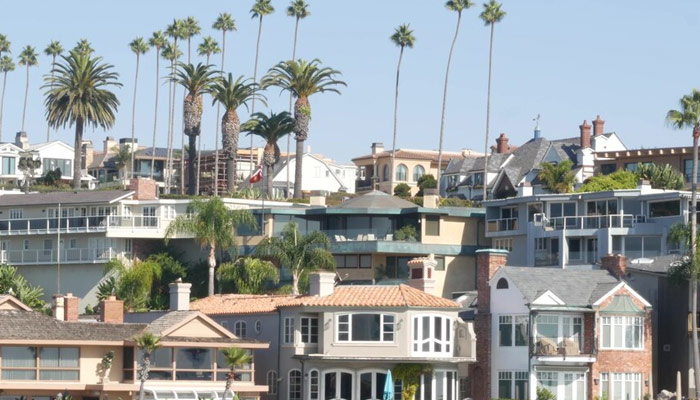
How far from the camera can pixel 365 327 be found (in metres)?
71.1

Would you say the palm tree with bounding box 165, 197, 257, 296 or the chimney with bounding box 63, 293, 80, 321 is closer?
the chimney with bounding box 63, 293, 80, 321

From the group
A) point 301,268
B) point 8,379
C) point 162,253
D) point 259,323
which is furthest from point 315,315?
point 162,253

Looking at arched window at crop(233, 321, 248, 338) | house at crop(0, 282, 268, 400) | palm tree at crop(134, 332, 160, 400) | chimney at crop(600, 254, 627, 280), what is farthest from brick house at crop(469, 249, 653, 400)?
palm tree at crop(134, 332, 160, 400)

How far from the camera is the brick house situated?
243ft

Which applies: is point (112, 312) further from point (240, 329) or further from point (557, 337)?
point (557, 337)

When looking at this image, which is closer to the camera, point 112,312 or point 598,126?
point 112,312

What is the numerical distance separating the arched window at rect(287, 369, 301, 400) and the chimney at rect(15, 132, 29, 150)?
92149mm

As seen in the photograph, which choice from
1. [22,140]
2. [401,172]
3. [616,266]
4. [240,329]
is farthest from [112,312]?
[22,140]

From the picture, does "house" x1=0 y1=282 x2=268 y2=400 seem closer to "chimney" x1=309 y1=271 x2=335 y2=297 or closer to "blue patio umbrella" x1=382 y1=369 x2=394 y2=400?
"chimney" x1=309 y1=271 x2=335 y2=297

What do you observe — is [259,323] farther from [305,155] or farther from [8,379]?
[305,155]

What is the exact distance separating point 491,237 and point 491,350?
30.4 meters

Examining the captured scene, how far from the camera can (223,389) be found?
69.1 m

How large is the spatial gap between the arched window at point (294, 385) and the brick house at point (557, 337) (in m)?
8.80

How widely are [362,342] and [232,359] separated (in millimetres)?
6621
